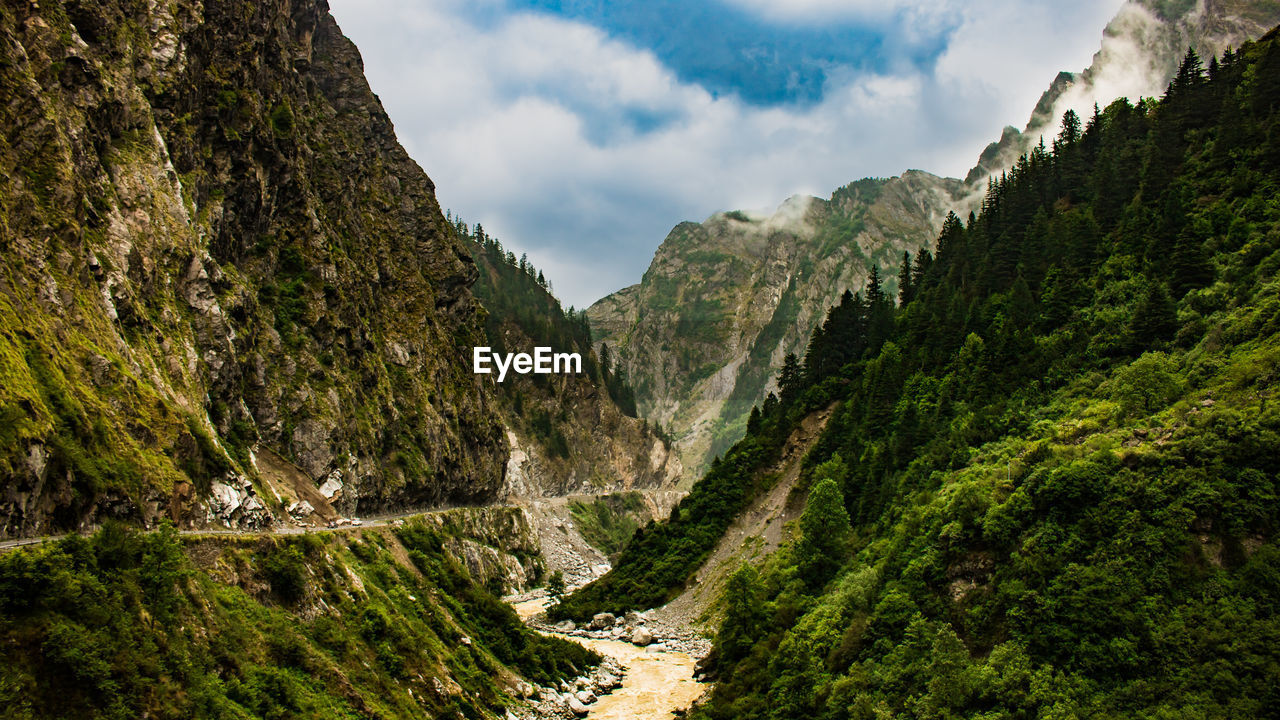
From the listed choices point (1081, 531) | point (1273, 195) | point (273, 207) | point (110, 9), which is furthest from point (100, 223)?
point (1273, 195)

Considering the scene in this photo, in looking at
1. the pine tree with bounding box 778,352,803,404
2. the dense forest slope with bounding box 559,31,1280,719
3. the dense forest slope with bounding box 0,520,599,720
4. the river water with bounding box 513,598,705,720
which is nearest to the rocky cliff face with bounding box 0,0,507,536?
the dense forest slope with bounding box 0,520,599,720

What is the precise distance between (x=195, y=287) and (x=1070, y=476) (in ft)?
191

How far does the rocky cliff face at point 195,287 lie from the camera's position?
Result: 32000 millimetres

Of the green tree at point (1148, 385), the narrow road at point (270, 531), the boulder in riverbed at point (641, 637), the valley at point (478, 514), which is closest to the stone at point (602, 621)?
the valley at point (478, 514)

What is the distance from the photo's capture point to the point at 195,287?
5359 centimetres

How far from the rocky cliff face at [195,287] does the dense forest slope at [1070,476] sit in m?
36.2

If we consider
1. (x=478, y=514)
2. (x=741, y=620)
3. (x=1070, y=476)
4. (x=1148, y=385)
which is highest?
(x=1148, y=385)

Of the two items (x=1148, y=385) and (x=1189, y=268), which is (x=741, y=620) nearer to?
(x=1148, y=385)

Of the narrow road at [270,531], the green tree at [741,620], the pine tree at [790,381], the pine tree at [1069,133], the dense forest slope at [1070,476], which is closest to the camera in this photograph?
the narrow road at [270,531]

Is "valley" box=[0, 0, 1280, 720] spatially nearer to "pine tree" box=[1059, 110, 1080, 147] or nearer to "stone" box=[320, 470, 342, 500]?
"stone" box=[320, 470, 342, 500]

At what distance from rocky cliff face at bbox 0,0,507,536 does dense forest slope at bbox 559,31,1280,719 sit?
36.2m

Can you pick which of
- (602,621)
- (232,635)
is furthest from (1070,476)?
(602,621)

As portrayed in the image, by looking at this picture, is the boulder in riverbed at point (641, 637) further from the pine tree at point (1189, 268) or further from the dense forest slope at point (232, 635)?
the pine tree at point (1189, 268)

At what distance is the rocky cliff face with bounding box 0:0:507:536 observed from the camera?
Result: 1260 inches
